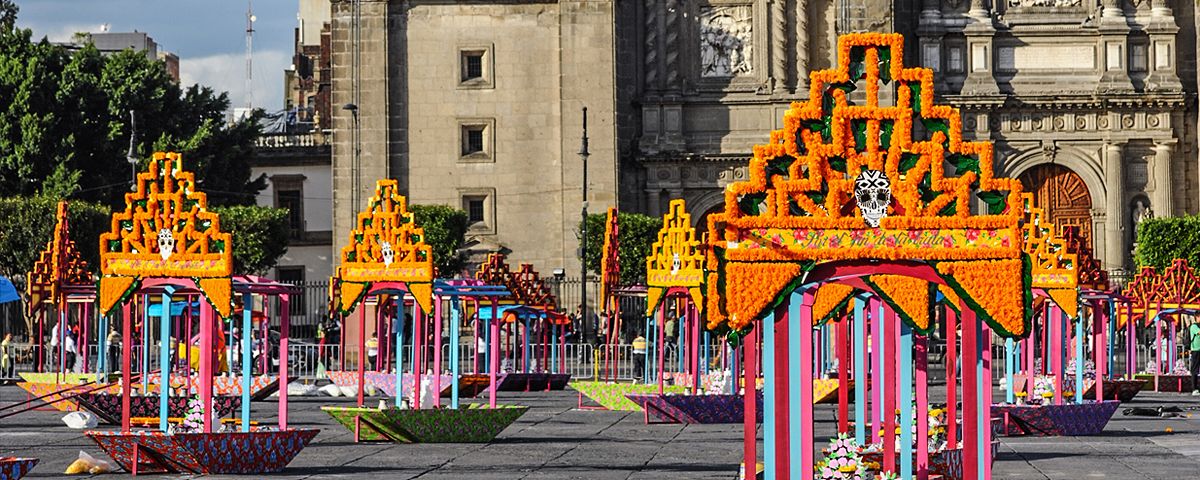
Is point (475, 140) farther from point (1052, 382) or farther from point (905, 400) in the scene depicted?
point (905, 400)

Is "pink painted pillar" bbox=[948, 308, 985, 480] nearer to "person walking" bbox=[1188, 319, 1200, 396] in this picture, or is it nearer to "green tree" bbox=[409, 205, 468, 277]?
"person walking" bbox=[1188, 319, 1200, 396]

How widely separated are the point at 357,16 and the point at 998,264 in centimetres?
4523

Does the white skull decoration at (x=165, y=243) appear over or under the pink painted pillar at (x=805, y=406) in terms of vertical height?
over

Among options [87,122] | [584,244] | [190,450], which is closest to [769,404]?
[190,450]

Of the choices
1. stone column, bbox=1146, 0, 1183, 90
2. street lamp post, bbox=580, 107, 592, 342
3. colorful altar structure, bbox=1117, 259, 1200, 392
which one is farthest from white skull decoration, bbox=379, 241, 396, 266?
stone column, bbox=1146, 0, 1183, 90

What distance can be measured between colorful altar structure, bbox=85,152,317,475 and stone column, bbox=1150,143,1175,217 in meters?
42.4

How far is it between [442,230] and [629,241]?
4.64 m

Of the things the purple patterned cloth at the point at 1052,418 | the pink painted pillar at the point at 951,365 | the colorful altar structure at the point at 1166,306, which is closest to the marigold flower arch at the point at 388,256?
the purple patterned cloth at the point at 1052,418

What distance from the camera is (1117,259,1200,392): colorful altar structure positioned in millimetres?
38312

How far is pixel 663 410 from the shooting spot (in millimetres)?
27328

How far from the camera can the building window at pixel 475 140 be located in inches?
2247

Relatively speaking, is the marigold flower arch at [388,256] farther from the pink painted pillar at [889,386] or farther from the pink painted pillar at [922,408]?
the pink painted pillar at [889,386]

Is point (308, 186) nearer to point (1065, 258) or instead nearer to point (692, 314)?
point (692, 314)

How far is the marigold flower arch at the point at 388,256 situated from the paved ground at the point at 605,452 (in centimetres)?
173
